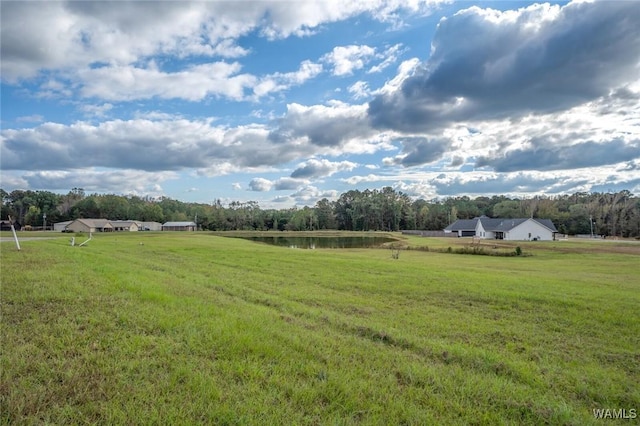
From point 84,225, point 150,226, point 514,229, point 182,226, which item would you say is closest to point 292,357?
point 514,229

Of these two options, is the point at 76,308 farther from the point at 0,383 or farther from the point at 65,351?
the point at 0,383

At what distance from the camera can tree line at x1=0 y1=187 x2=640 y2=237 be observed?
100125mm

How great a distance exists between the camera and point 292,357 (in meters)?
4.94

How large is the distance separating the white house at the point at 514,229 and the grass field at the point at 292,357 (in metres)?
69.6

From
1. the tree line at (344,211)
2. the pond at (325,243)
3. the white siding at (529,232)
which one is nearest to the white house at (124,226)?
the tree line at (344,211)

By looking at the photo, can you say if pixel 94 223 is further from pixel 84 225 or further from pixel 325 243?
pixel 325 243

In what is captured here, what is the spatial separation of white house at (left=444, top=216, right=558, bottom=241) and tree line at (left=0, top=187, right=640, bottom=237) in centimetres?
2302

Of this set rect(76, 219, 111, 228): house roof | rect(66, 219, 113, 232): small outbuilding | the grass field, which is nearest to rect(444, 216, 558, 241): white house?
the grass field

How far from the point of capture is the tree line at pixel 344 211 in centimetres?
10012

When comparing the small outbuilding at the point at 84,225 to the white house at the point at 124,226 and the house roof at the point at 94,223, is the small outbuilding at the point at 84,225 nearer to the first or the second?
the house roof at the point at 94,223

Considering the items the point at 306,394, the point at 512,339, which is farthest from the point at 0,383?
the point at 512,339

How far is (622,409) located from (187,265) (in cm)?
1560

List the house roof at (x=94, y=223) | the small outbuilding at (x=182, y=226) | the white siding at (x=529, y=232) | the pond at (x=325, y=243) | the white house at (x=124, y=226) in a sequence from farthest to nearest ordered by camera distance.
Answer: the small outbuilding at (x=182, y=226), the white house at (x=124, y=226), the house roof at (x=94, y=223), the white siding at (x=529, y=232), the pond at (x=325, y=243)

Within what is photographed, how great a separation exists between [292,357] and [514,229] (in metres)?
78.1
